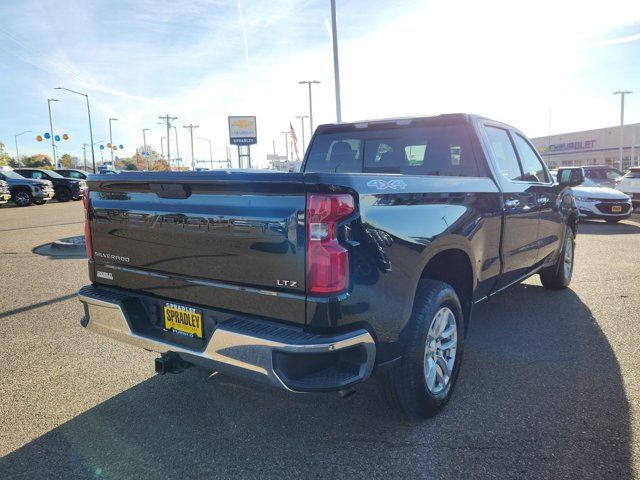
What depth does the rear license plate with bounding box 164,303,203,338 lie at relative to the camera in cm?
275

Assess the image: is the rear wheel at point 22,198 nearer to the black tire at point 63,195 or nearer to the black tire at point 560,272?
the black tire at point 63,195

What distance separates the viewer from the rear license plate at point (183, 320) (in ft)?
9.02

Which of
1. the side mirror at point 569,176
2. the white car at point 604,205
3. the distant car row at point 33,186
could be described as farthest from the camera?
the distant car row at point 33,186

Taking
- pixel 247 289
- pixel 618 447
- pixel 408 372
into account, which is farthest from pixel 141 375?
pixel 618 447

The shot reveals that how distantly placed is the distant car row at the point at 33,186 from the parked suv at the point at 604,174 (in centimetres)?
2047

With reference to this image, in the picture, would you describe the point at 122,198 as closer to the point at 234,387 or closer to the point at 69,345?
the point at 234,387

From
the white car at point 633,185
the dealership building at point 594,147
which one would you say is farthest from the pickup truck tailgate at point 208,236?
the dealership building at point 594,147

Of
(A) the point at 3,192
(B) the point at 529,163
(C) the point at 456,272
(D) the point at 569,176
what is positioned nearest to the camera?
(C) the point at 456,272

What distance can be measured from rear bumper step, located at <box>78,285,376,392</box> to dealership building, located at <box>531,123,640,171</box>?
5628 cm

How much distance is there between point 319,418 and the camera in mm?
3152

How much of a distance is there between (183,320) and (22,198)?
2469 cm

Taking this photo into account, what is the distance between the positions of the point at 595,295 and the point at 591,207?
8.41 metres

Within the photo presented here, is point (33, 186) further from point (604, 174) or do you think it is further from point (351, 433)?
point (351, 433)

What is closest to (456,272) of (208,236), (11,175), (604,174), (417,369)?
(417,369)
